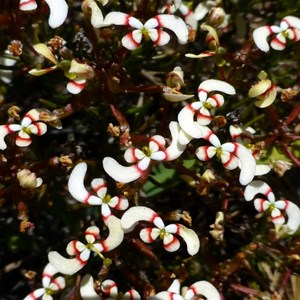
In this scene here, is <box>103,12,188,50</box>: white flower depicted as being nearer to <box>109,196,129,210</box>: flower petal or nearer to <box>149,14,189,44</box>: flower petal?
<box>149,14,189,44</box>: flower petal

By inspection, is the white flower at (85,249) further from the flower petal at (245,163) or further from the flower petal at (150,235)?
the flower petal at (245,163)

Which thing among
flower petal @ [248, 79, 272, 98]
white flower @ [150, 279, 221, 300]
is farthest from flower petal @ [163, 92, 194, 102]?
white flower @ [150, 279, 221, 300]

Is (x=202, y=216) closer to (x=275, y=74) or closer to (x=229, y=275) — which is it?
(x=229, y=275)

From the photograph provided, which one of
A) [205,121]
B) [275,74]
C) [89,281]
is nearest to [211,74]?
[275,74]

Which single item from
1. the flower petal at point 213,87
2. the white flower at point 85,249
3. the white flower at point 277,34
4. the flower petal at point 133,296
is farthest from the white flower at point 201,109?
the flower petal at point 133,296

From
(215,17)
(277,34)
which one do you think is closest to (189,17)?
(215,17)

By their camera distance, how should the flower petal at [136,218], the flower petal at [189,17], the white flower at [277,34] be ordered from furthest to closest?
the flower petal at [189,17] → the white flower at [277,34] → the flower petal at [136,218]
